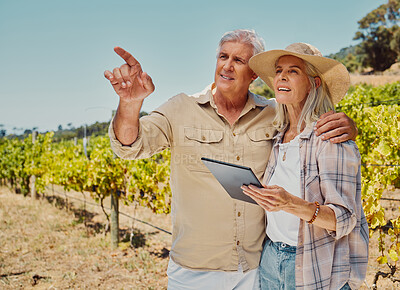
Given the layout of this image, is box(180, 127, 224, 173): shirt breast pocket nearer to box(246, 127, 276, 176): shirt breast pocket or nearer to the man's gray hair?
box(246, 127, 276, 176): shirt breast pocket

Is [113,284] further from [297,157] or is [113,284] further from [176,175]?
[297,157]

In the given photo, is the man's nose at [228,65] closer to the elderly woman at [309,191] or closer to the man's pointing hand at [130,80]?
the elderly woman at [309,191]

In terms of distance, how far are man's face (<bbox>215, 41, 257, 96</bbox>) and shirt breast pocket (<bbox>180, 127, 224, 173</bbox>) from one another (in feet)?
0.96

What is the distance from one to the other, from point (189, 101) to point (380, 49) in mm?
50537

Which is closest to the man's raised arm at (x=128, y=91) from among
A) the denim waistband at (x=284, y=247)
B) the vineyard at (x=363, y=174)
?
the denim waistband at (x=284, y=247)

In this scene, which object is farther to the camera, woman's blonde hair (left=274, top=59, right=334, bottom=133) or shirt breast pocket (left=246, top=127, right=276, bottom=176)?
shirt breast pocket (left=246, top=127, right=276, bottom=176)

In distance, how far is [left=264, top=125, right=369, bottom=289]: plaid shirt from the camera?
1.44 meters

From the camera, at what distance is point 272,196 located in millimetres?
1265

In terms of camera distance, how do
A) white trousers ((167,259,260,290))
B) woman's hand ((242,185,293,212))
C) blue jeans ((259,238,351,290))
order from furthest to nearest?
white trousers ((167,259,260,290)), blue jeans ((259,238,351,290)), woman's hand ((242,185,293,212))

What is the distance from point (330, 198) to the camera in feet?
4.67

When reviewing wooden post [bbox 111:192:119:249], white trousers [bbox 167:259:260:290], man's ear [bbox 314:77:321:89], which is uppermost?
man's ear [bbox 314:77:321:89]

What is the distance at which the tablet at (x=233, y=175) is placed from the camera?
4.24ft

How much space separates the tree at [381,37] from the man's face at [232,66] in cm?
4799

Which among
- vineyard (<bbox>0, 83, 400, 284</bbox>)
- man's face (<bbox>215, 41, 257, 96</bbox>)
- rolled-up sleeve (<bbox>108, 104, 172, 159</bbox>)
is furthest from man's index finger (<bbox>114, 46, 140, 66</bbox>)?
vineyard (<bbox>0, 83, 400, 284</bbox>)
